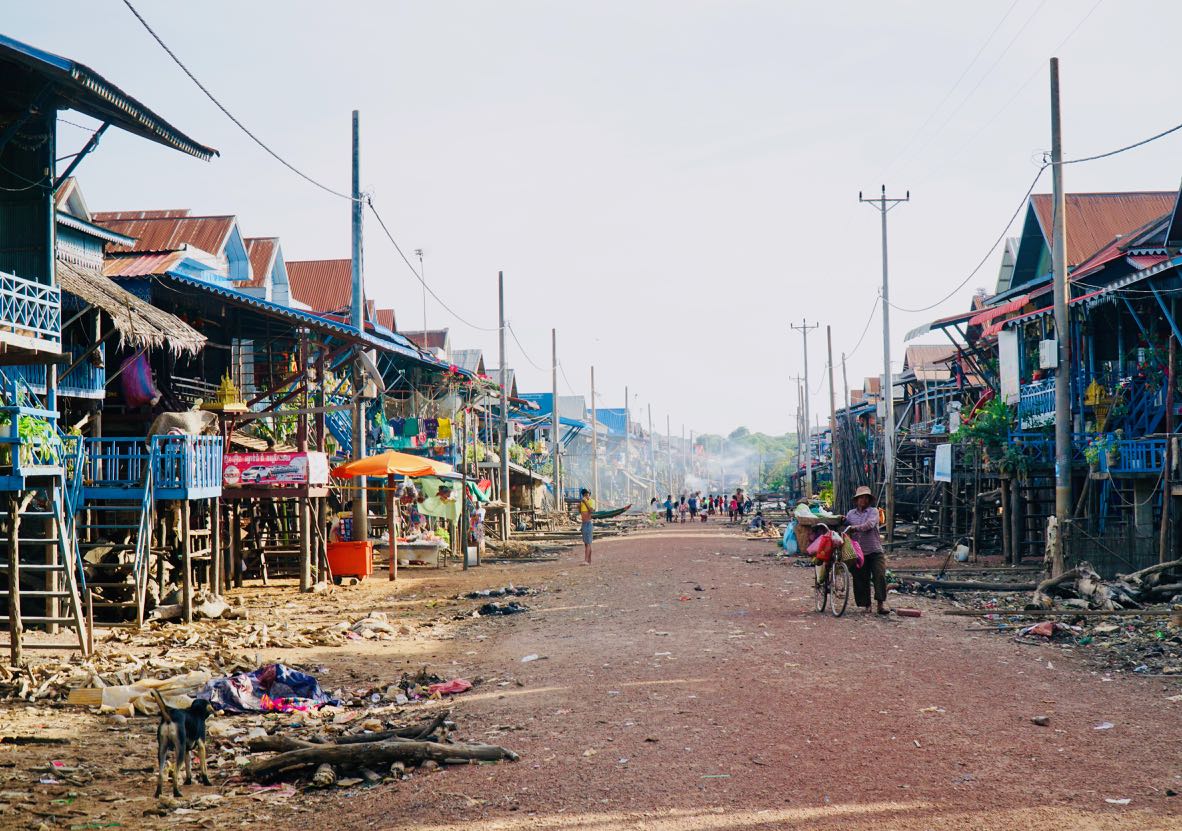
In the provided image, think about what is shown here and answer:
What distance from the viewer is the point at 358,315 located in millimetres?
25656

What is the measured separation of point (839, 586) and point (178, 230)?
66.1 feet

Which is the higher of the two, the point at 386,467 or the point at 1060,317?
the point at 1060,317

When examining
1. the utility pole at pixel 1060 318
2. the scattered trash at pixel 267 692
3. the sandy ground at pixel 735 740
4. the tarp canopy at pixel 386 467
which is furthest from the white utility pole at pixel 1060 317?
the scattered trash at pixel 267 692

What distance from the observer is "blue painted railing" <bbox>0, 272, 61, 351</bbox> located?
11797mm

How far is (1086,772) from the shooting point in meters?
6.69

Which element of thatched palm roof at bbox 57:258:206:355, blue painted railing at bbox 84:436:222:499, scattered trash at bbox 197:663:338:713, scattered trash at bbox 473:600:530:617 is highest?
thatched palm roof at bbox 57:258:206:355

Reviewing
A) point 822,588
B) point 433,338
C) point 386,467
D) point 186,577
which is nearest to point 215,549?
point 186,577

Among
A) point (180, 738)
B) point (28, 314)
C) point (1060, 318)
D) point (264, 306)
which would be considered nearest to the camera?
point (180, 738)

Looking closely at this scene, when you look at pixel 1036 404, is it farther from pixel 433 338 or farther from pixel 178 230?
pixel 433 338

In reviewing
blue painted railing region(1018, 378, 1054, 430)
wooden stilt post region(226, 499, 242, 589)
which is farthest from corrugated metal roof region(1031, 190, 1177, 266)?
wooden stilt post region(226, 499, 242, 589)

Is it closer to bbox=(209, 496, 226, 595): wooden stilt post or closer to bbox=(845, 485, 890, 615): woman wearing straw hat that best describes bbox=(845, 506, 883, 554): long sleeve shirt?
bbox=(845, 485, 890, 615): woman wearing straw hat

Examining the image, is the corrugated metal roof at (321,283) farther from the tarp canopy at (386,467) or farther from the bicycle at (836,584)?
the bicycle at (836,584)

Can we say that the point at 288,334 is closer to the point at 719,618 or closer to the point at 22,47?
the point at 22,47

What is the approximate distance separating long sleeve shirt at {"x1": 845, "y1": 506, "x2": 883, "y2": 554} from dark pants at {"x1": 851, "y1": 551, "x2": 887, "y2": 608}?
93 millimetres
